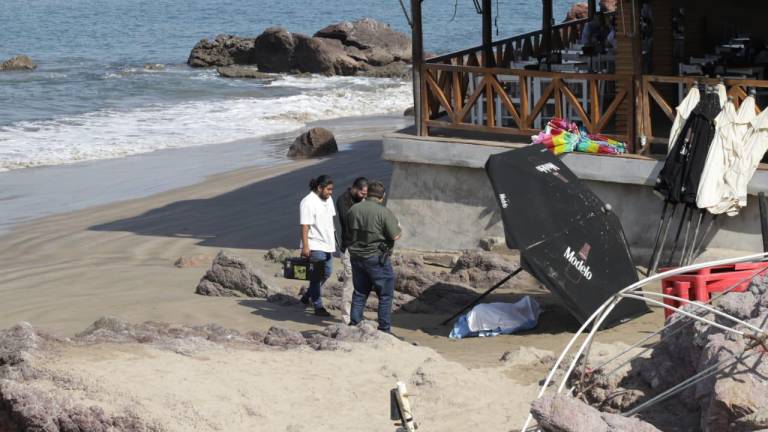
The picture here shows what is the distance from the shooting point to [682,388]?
6551 millimetres

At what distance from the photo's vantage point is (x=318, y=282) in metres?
10.8

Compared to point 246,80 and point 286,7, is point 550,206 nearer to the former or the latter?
point 246,80

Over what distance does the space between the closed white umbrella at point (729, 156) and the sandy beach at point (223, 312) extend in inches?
56.6

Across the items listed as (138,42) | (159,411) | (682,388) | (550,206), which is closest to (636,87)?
(550,206)

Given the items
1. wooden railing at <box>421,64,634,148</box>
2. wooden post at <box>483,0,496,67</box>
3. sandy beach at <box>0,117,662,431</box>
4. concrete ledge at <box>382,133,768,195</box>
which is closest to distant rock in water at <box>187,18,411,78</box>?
sandy beach at <box>0,117,662,431</box>

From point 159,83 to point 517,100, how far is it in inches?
1076

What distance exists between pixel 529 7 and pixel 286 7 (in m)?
17.1

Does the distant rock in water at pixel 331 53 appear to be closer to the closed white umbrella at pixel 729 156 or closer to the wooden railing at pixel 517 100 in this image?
the wooden railing at pixel 517 100

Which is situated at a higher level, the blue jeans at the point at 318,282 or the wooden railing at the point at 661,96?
the wooden railing at the point at 661,96

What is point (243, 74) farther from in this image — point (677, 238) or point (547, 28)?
point (677, 238)

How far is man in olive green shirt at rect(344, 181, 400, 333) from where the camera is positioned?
9547 millimetres

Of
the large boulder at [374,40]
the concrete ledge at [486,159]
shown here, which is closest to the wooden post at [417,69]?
the concrete ledge at [486,159]

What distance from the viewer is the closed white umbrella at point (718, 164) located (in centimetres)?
1051

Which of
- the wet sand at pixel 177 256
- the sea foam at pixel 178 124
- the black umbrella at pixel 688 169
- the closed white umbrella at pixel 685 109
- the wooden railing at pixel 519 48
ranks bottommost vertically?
the wet sand at pixel 177 256
